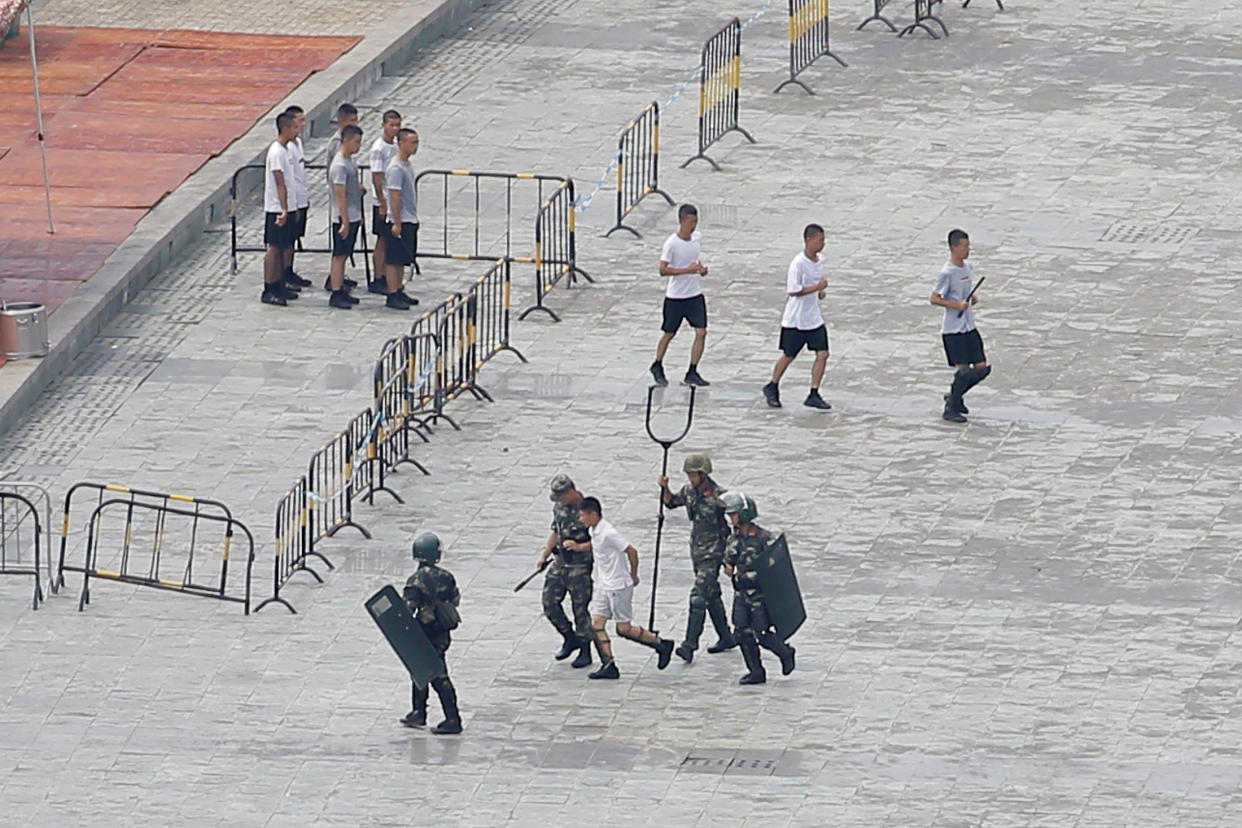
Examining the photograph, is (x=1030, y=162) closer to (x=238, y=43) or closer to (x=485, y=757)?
(x=238, y=43)

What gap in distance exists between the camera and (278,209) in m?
27.8

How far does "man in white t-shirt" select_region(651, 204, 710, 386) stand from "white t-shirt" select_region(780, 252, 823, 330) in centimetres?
80

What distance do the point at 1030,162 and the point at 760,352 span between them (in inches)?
232

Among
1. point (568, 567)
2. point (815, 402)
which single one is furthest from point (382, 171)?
point (568, 567)

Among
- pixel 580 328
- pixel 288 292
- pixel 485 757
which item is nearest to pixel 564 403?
pixel 580 328

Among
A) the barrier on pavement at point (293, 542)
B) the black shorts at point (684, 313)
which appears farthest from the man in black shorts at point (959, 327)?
the barrier on pavement at point (293, 542)

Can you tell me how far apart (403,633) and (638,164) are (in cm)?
1208

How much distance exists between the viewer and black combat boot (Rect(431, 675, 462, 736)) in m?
20.2

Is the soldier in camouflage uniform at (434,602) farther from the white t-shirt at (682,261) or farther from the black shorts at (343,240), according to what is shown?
the black shorts at (343,240)

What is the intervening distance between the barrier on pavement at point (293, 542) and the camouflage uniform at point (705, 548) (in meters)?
2.87

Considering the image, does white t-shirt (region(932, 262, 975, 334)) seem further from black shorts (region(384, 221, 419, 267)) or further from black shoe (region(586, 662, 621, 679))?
black shoe (region(586, 662, 621, 679))

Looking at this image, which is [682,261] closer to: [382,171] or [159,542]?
[382,171]

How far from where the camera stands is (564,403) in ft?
85.1

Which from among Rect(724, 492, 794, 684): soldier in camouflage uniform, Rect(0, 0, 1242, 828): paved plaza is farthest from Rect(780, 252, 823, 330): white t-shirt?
Rect(724, 492, 794, 684): soldier in camouflage uniform
